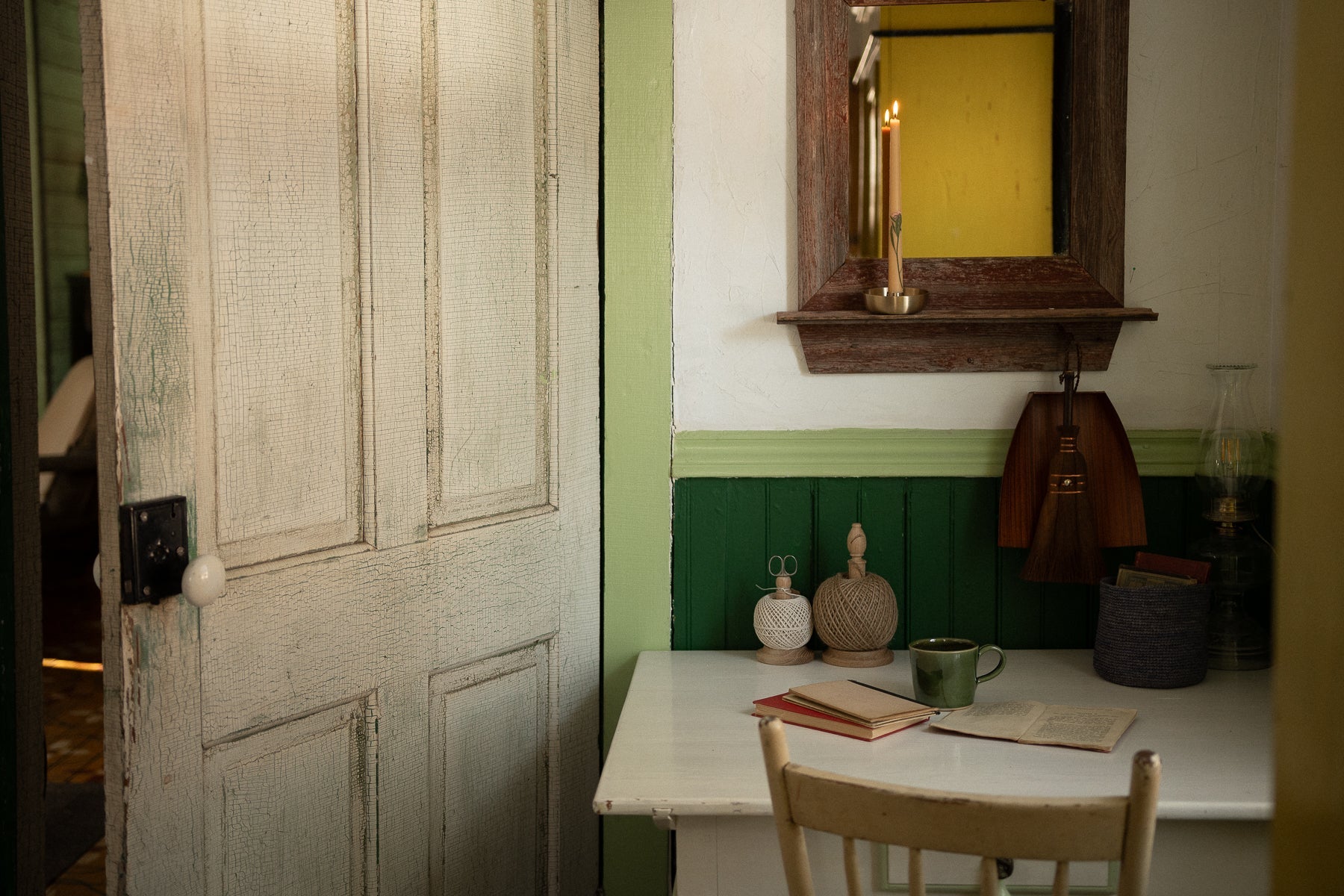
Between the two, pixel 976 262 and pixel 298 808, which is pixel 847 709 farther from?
pixel 976 262

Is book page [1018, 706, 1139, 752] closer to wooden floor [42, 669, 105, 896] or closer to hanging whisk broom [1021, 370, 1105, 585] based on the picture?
hanging whisk broom [1021, 370, 1105, 585]

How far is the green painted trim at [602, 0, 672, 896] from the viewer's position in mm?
2035

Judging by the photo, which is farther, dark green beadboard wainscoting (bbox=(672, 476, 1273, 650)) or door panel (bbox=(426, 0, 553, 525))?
dark green beadboard wainscoting (bbox=(672, 476, 1273, 650))

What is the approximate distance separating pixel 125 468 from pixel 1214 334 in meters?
1.88

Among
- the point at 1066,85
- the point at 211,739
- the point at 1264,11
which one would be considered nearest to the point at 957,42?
the point at 1066,85

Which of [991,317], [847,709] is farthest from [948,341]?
[847,709]

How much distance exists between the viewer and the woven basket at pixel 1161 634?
1.78 metres

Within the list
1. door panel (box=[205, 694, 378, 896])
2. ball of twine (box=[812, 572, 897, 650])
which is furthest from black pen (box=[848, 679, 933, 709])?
door panel (box=[205, 694, 378, 896])

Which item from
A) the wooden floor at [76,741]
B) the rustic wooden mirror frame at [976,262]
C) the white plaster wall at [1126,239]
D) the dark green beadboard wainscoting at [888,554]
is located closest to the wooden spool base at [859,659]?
the dark green beadboard wainscoting at [888,554]

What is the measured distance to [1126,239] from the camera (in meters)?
2.02

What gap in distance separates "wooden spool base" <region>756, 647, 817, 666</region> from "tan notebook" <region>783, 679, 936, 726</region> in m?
0.21

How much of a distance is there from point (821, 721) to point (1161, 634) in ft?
2.07

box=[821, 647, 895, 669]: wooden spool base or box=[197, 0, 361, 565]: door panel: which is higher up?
box=[197, 0, 361, 565]: door panel

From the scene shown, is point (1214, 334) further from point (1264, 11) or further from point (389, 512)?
point (389, 512)
